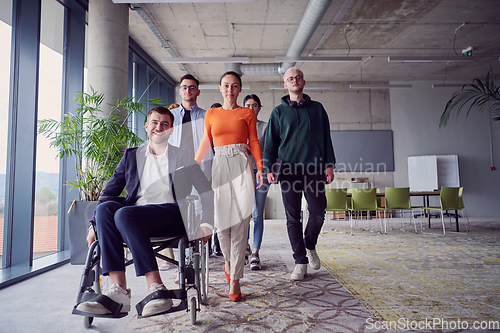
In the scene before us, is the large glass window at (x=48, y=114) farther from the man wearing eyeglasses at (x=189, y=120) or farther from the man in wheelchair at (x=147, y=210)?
the man in wheelchair at (x=147, y=210)

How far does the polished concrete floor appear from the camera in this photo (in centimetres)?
164

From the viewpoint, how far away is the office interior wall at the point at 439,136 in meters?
9.73

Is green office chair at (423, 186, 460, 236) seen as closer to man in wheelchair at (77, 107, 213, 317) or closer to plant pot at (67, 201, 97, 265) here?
man in wheelchair at (77, 107, 213, 317)

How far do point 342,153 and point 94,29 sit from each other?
7.67 m

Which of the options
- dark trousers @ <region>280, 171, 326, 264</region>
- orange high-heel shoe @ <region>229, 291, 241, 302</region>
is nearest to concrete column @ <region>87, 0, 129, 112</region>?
dark trousers @ <region>280, 171, 326, 264</region>

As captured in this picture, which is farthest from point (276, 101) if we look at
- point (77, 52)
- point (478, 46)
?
point (77, 52)

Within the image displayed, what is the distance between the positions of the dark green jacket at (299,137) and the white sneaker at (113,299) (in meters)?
1.44

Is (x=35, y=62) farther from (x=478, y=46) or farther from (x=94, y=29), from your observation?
(x=478, y=46)

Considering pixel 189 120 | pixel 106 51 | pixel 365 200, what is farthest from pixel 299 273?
pixel 106 51

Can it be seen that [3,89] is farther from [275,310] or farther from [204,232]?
[275,310]

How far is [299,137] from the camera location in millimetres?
2541

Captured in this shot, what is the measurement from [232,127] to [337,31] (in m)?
5.80

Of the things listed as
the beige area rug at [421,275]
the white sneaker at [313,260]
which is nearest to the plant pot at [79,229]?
the white sneaker at [313,260]

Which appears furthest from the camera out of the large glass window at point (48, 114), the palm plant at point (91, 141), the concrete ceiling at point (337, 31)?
the concrete ceiling at point (337, 31)
